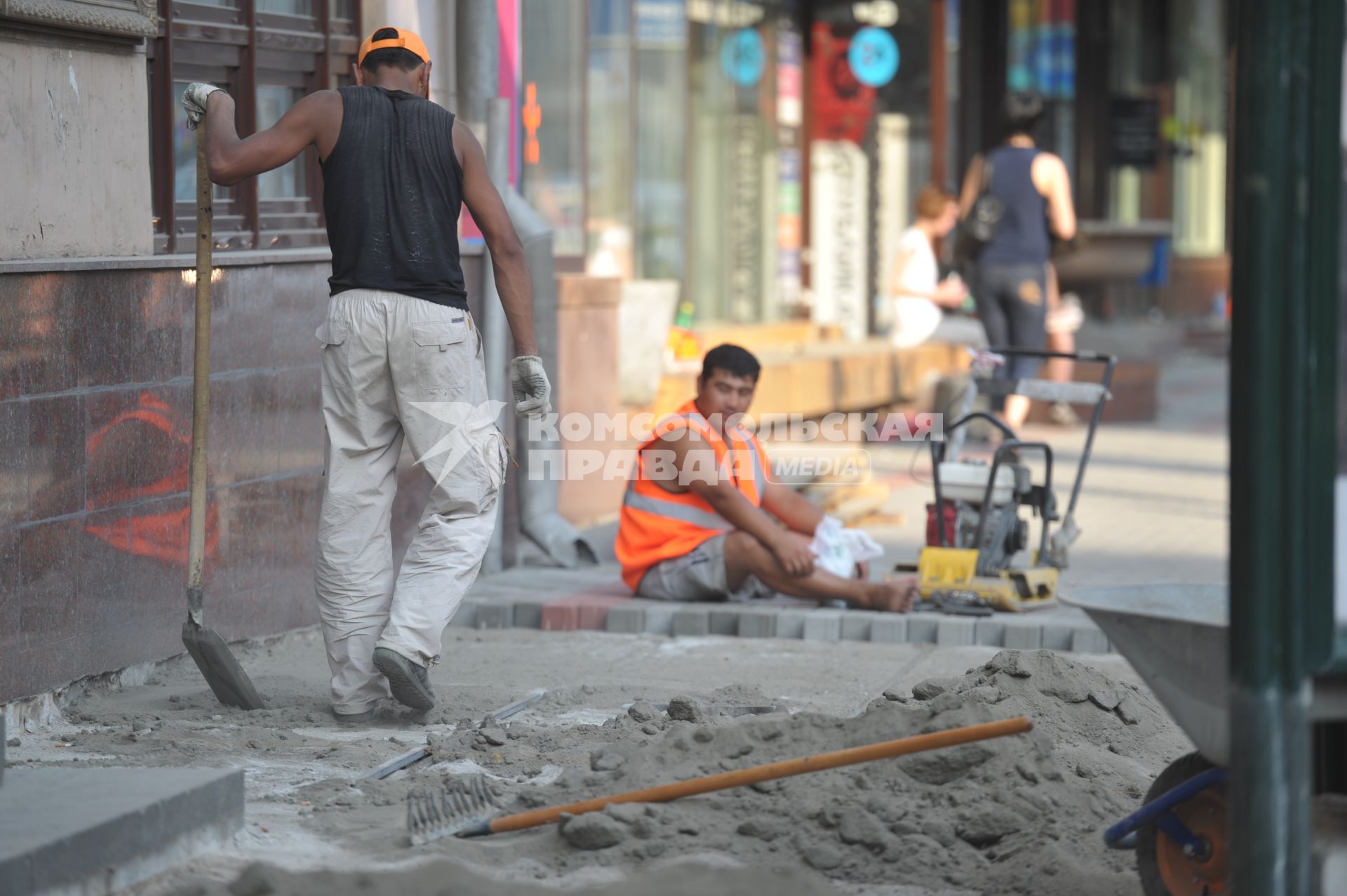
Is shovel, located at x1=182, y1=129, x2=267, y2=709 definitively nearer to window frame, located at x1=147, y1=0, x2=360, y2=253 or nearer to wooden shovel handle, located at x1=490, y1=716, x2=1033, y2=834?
window frame, located at x1=147, y1=0, x2=360, y2=253

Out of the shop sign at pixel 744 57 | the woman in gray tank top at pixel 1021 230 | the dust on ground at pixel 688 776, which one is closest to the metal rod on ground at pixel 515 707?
the dust on ground at pixel 688 776

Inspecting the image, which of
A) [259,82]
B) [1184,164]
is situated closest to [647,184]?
[259,82]

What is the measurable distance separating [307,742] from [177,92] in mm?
2462

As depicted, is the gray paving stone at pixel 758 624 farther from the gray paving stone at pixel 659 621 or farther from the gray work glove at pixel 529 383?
the gray work glove at pixel 529 383

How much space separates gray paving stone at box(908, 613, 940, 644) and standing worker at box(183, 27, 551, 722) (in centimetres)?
211

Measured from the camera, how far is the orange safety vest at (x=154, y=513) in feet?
18.3

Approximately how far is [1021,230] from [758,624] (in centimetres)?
520

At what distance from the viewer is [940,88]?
18.3 metres

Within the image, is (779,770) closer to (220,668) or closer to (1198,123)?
(220,668)

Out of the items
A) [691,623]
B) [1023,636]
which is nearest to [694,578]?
[691,623]

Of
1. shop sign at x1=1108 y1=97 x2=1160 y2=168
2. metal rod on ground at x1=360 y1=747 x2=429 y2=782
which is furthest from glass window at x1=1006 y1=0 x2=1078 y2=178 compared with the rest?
metal rod on ground at x1=360 y1=747 x2=429 y2=782

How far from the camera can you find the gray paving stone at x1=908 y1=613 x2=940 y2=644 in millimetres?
6914

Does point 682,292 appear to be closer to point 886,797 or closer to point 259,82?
point 259,82

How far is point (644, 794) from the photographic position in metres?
4.16
